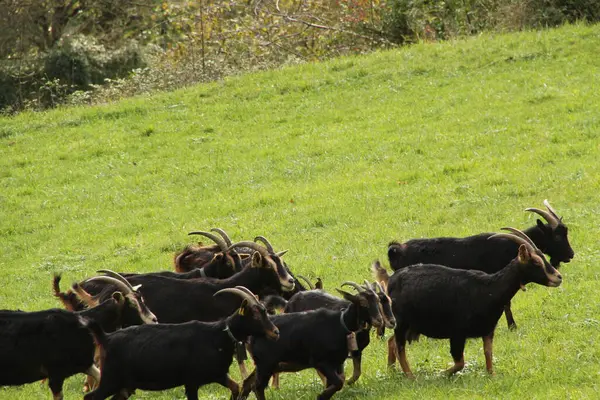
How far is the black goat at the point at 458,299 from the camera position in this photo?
10.8 meters

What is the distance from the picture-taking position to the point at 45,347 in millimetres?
10492

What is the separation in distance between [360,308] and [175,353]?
1855mm

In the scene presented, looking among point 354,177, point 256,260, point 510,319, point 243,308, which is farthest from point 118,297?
point 354,177

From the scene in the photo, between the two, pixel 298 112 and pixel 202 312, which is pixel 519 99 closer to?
pixel 298 112

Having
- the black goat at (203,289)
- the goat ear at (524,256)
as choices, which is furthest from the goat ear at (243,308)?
the goat ear at (524,256)

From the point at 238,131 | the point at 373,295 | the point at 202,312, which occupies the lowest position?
the point at 238,131

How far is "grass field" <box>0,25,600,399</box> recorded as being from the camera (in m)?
12.0

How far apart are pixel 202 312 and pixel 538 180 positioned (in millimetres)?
8436

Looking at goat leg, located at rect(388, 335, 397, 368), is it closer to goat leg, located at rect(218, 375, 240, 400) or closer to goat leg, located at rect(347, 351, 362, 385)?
goat leg, located at rect(347, 351, 362, 385)

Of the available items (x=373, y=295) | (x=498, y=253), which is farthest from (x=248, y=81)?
(x=373, y=295)

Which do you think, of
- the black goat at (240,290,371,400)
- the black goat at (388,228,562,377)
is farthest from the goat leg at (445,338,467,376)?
the black goat at (240,290,371,400)

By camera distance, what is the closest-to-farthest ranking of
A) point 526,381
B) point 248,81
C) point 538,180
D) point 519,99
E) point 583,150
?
1. point 526,381
2. point 538,180
3. point 583,150
4. point 519,99
5. point 248,81

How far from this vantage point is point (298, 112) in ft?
84.4

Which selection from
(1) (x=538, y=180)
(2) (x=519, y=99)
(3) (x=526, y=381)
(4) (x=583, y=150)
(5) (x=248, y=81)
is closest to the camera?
(3) (x=526, y=381)
